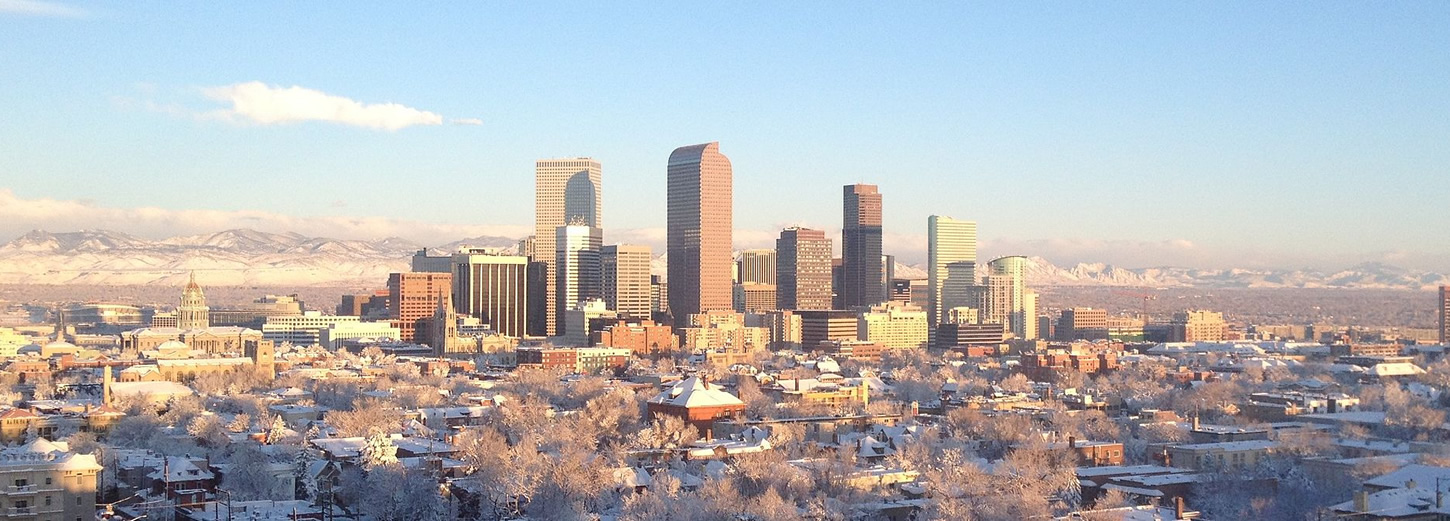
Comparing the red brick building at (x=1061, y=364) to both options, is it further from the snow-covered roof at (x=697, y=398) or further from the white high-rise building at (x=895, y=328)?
the white high-rise building at (x=895, y=328)

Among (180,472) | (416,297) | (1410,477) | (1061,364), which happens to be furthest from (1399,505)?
(416,297)

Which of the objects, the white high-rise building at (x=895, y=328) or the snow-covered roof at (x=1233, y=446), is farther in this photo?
the white high-rise building at (x=895, y=328)

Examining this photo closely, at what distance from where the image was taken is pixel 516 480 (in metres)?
55.3

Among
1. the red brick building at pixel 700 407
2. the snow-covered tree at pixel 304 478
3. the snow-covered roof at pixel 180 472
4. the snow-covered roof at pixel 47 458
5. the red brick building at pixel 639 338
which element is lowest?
the snow-covered tree at pixel 304 478

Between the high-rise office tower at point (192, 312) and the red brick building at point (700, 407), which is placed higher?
the high-rise office tower at point (192, 312)

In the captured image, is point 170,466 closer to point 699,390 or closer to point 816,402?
point 699,390

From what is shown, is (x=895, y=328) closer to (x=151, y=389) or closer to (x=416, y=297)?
(x=416, y=297)

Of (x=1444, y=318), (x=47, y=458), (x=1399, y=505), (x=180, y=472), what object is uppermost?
(x=1444, y=318)

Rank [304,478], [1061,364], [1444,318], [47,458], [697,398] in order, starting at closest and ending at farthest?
[47,458]
[304,478]
[697,398]
[1061,364]
[1444,318]

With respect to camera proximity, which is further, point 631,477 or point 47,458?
point 631,477

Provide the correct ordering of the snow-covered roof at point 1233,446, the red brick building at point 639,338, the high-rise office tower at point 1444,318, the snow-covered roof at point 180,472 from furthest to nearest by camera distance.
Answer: the red brick building at point 639,338 < the high-rise office tower at point 1444,318 < the snow-covered roof at point 1233,446 < the snow-covered roof at point 180,472

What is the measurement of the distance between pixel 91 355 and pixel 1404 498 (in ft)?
382

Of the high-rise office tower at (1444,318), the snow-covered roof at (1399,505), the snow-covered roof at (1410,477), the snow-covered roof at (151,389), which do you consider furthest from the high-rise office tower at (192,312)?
the snow-covered roof at (1399,505)

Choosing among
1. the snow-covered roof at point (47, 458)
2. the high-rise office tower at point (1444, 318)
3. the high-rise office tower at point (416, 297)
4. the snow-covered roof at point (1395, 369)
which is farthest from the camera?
the high-rise office tower at point (416, 297)
